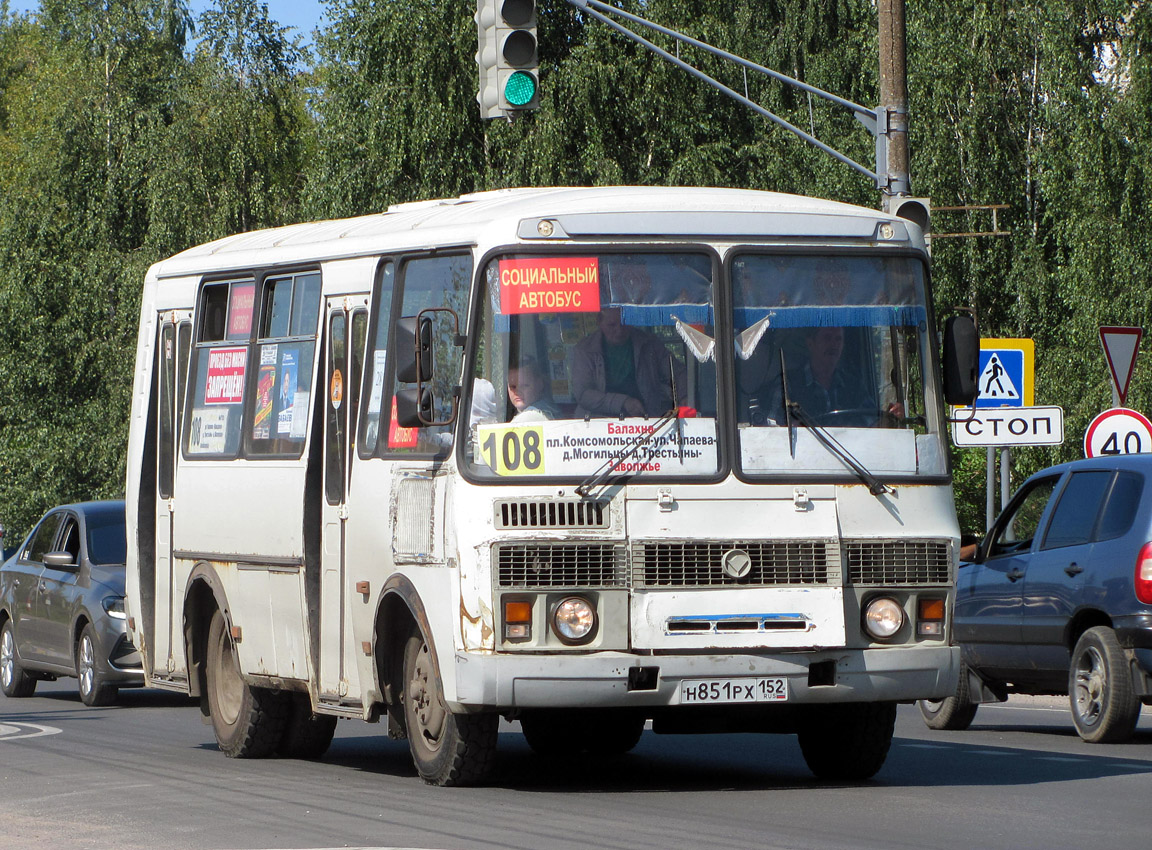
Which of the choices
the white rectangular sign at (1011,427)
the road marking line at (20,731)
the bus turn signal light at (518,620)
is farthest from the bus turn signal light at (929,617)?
the white rectangular sign at (1011,427)

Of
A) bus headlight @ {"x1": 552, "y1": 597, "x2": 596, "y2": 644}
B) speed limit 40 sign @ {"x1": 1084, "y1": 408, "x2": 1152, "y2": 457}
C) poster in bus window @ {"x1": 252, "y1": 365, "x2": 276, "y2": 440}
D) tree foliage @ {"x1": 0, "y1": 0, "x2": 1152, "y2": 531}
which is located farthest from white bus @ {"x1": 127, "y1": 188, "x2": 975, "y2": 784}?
tree foliage @ {"x1": 0, "y1": 0, "x2": 1152, "y2": 531}

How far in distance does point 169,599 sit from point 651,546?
4.88 metres

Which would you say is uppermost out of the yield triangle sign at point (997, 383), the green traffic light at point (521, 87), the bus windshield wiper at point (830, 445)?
the green traffic light at point (521, 87)

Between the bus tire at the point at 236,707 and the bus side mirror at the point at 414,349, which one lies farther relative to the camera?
the bus tire at the point at 236,707

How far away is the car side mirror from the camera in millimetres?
19570

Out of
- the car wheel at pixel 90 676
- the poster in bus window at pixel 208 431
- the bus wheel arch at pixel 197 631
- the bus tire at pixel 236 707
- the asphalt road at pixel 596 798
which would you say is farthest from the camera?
the car wheel at pixel 90 676

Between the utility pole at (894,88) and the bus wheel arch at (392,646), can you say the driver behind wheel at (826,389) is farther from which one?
the utility pole at (894,88)

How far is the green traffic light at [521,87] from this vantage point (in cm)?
1656

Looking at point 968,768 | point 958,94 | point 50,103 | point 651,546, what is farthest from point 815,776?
point 50,103

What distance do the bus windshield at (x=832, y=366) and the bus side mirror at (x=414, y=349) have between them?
4.83 ft

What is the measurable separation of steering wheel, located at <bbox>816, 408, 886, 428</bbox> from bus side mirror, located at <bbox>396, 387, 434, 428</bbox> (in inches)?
73.6

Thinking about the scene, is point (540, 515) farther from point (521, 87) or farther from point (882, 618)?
point (521, 87)

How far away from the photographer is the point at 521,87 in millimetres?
16594

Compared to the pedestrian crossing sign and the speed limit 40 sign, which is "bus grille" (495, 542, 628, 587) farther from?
the pedestrian crossing sign
